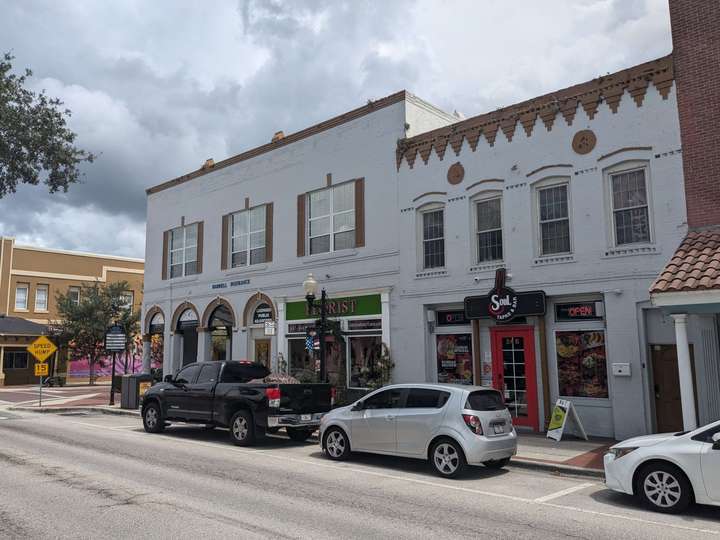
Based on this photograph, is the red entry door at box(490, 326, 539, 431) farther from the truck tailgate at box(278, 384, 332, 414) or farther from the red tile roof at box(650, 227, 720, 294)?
the truck tailgate at box(278, 384, 332, 414)

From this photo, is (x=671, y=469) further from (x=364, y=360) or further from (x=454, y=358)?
(x=364, y=360)

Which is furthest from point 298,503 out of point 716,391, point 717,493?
point 716,391

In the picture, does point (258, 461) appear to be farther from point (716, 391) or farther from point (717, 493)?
point (716, 391)

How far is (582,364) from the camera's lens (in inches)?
542

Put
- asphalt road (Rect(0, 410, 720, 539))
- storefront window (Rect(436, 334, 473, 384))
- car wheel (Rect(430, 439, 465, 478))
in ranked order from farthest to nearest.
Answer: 1. storefront window (Rect(436, 334, 473, 384))
2. car wheel (Rect(430, 439, 465, 478))
3. asphalt road (Rect(0, 410, 720, 539))

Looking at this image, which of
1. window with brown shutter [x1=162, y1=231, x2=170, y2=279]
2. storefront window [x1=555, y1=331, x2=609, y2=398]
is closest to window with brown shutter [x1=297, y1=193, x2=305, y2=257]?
window with brown shutter [x1=162, y1=231, x2=170, y2=279]

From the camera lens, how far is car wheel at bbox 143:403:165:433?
15.3m

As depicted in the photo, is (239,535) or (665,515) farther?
(665,515)

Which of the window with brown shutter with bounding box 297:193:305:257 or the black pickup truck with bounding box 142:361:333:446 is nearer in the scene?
the black pickup truck with bounding box 142:361:333:446

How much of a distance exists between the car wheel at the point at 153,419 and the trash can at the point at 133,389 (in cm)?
687

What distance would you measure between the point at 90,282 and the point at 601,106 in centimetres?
4060

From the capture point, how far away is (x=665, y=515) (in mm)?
7539

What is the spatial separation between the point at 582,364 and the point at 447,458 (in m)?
5.37

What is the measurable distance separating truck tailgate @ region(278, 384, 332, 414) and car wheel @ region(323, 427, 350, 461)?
1546 mm
